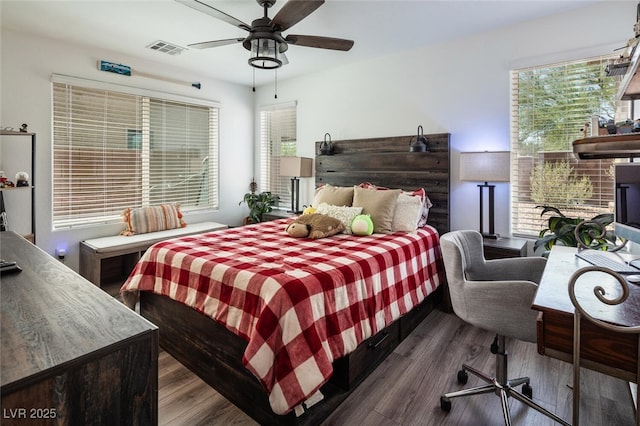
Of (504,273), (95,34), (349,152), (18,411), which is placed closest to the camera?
(18,411)

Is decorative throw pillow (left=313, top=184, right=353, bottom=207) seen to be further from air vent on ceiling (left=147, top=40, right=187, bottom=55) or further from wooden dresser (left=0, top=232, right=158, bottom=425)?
wooden dresser (left=0, top=232, right=158, bottom=425)

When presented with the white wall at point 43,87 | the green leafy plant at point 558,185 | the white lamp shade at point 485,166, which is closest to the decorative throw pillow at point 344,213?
the white lamp shade at point 485,166

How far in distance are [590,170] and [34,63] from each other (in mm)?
5357

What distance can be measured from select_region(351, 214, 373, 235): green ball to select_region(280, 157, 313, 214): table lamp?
165 centimetres

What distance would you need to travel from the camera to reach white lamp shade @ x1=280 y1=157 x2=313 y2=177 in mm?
4523

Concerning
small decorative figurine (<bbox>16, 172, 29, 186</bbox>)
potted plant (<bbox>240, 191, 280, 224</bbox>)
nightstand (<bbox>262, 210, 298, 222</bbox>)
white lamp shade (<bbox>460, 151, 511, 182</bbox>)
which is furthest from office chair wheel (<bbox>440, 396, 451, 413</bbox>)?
small decorative figurine (<bbox>16, 172, 29, 186</bbox>)

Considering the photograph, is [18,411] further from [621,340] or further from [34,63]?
[34,63]

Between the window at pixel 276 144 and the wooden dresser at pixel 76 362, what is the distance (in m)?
4.22

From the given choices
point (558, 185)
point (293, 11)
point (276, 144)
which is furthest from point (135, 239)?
point (558, 185)

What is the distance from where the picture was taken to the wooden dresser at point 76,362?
0.71 meters

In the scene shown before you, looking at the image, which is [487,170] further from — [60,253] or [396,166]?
[60,253]

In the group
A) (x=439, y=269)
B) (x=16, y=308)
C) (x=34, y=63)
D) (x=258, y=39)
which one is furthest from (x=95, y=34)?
(x=439, y=269)

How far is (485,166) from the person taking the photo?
3098 mm

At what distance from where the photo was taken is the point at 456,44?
11.4ft
